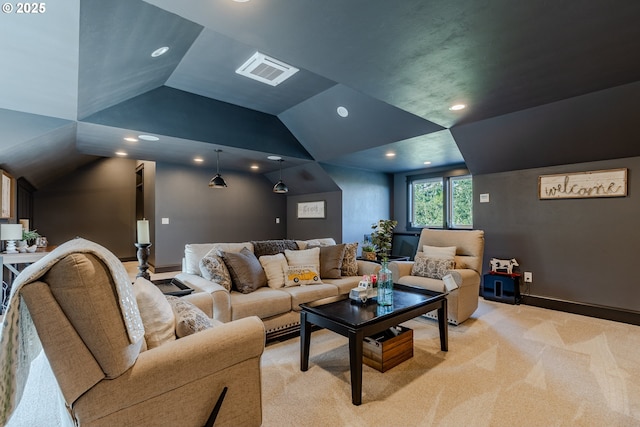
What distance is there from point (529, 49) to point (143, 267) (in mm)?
3492

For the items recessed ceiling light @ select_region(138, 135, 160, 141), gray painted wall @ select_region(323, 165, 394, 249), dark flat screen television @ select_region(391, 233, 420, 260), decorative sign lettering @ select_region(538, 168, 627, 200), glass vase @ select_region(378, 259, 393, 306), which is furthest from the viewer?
dark flat screen television @ select_region(391, 233, 420, 260)

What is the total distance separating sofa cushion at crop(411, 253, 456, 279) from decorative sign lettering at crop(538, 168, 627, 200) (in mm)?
1801

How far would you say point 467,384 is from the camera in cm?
222

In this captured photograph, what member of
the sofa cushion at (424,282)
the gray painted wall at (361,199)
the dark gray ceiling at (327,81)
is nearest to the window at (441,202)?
the gray painted wall at (361,199)

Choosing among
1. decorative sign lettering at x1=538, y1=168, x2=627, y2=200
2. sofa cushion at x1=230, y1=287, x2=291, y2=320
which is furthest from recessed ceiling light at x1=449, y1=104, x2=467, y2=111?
sofa cushion at x1=230, y1=287, x2=291, y2=320

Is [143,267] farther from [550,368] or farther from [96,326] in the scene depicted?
[550,368]

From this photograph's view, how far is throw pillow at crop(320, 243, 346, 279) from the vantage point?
12.0 feet

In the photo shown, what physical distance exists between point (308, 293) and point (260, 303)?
0.53 metres

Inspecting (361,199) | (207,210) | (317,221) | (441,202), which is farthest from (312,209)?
(441,202)

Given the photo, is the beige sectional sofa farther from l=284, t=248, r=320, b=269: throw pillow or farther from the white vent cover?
the white vent cover

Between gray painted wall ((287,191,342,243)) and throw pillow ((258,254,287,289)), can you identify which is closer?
throw pillow ((258,254,287,289))

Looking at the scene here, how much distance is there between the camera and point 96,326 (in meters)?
1.15

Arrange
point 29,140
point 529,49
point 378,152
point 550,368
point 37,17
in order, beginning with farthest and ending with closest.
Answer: point 378,152
point 29,140
point 550,368
point 529,49
point 37,17

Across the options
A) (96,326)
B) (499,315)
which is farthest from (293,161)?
(96,326)
